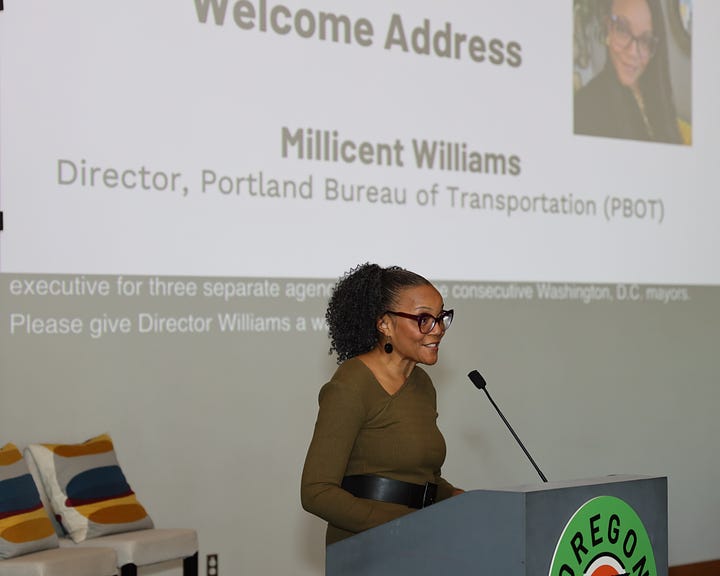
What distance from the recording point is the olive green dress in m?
2.35

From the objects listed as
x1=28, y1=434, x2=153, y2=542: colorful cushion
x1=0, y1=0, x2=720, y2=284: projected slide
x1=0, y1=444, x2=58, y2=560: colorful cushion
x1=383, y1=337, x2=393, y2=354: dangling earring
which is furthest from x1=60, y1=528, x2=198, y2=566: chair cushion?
x1=383, y1=337, x2=393, y2=354: dangling earring

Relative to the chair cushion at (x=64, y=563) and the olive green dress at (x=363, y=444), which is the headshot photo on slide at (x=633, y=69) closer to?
the chair cushion at (x=64, y=563)

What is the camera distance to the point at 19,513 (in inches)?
143

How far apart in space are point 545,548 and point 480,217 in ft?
10.0

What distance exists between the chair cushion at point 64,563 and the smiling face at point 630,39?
3.29 metres

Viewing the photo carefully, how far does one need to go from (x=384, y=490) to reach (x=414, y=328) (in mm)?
362

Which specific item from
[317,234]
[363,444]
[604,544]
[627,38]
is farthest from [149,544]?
[627,38]

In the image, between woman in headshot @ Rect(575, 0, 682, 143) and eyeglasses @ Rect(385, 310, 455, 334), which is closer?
eyeglasses @ Rect(385, 310, 455, 334)

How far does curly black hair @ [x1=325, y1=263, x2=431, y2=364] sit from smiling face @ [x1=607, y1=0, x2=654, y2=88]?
316 cm

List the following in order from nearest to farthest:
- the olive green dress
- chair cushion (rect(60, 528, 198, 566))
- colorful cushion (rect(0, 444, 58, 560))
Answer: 1. the olive green dress
2. colorful cushion (rect(0, 444, 58, 560))
3. chair cushion (rect(60, 528, 198, 566))

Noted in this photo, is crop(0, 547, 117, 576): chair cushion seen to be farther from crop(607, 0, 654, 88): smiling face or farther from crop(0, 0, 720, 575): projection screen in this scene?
crop(607, 0, 654, 88): smiling face

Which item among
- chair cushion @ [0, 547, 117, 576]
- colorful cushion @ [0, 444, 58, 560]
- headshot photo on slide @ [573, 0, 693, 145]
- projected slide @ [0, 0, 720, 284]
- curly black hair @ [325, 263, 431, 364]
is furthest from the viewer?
headshot photo on slide @ [573, 0, 693, 145]

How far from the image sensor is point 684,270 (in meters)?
5.64

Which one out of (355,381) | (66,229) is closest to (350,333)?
(355,381)
